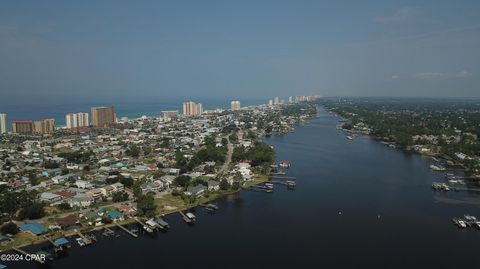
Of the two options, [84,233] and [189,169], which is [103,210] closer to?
[84,233]

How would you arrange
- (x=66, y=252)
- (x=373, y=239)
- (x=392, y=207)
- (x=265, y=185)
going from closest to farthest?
(x=66, y=252)
(x=373, y=239)
(x=392, y=207)
(x=265, y=185)

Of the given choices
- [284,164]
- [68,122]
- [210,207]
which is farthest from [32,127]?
[210,207]

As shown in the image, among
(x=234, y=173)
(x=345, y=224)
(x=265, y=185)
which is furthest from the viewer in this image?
(x=234, y=173)

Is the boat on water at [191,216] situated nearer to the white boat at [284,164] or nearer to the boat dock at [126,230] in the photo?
the boat dock at [126,230]

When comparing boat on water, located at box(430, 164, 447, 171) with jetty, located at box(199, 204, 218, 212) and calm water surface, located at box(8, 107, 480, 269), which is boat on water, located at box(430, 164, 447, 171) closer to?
calm water surface, located at box(8, 107, 480, 269)

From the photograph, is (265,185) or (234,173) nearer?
(265,185)

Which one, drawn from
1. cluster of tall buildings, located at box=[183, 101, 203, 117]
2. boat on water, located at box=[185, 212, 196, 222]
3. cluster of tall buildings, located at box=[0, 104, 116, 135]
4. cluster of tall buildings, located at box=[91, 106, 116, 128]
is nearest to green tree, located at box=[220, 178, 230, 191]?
boat on water, located at box=[185, 212, 196, 222]

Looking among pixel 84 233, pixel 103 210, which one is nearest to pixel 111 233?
pixel 84 233
